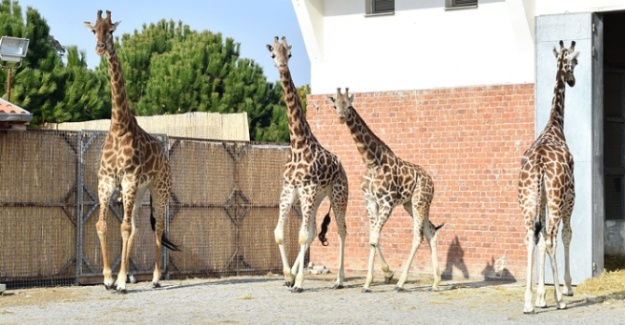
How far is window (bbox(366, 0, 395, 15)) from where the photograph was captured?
20250 mm

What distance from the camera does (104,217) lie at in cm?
1661

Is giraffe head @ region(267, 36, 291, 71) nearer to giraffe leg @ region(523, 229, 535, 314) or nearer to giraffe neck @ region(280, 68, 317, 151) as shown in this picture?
giraffe neck @ region(280, 68, 317, 151)

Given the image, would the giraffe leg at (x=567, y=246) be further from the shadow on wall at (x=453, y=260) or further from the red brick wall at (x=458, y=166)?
the shadow on wall at (x=453, y=260)

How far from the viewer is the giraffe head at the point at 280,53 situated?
17.0 metres

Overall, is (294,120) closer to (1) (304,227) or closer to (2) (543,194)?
(1) (304,227)

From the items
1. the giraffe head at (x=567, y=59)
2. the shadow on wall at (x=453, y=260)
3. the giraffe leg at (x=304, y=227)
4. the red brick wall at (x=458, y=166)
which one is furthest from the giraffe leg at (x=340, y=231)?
the giraffe head at (x=567, y=59)

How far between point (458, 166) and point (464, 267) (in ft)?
5.62

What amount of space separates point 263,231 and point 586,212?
5.97 metres

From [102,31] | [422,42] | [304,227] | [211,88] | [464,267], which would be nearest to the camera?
[102,31]

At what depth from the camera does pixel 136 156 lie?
1675cm

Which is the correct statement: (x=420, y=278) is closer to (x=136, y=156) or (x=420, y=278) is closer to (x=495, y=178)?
(x=495, y=178)

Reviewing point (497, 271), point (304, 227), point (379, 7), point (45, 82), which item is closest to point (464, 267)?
point (497, 271)

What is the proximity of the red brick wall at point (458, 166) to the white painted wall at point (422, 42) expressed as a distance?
28 cm

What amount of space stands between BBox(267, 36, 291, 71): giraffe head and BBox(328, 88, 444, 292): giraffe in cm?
88
